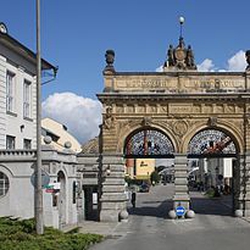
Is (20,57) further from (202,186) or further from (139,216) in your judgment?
(202,186)

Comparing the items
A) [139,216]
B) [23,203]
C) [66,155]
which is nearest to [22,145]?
[66,155]

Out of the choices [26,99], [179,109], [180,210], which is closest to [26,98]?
[26,99]

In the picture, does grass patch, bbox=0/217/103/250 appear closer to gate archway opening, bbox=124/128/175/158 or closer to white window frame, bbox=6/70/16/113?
white window frame, bbox=6/70/16/113

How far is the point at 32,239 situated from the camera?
19.5m

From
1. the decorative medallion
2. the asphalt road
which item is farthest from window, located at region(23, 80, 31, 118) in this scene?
the decorative medallion

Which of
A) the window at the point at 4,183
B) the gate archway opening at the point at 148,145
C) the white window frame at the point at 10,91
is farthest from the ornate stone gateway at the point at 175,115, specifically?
the window at the point at 4,183

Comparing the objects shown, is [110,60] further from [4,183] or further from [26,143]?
[4,183]

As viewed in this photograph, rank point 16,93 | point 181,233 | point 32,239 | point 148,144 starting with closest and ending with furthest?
1. point 32,239
2. point 181,233
3. point 16,93
4. point 148,144

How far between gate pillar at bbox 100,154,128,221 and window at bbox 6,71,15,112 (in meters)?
7.58

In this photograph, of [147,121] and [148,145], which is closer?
[147,121]

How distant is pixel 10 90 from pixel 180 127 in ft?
35.9

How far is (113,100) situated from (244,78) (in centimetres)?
803

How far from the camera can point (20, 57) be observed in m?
33.4

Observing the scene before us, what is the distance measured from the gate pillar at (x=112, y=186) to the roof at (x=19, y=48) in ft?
20.9
